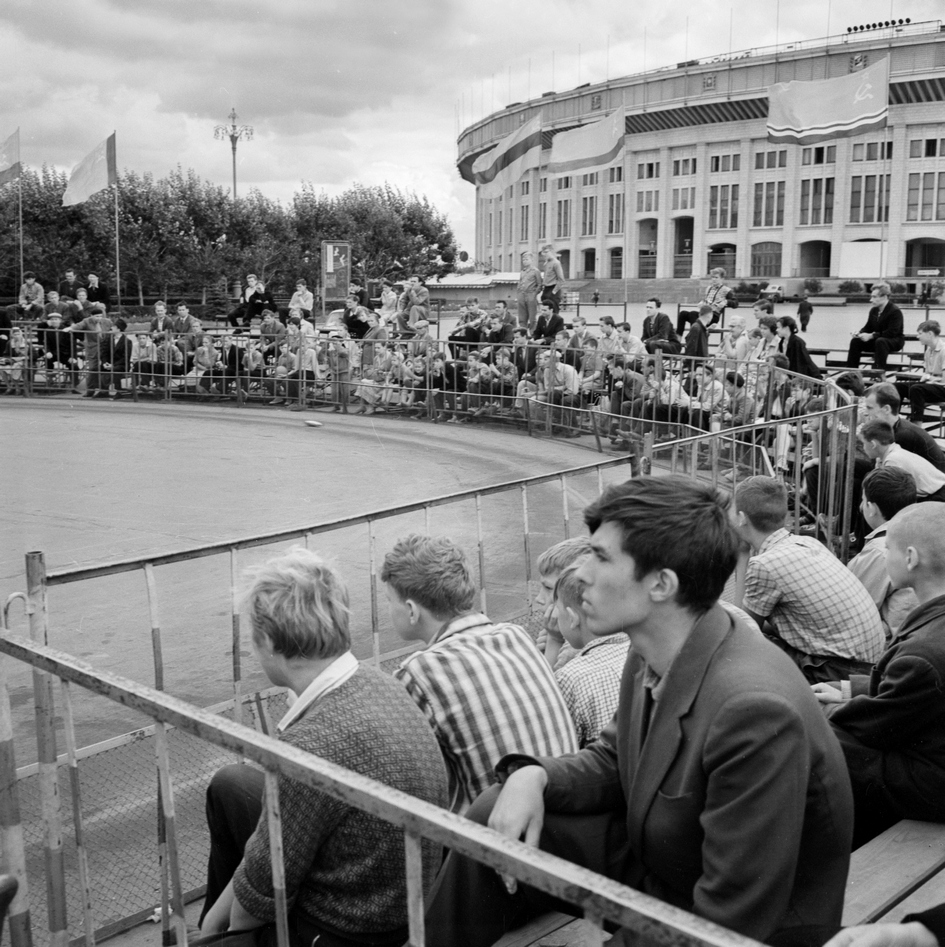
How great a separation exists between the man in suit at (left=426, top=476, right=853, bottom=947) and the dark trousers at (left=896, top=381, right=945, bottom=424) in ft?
40.8

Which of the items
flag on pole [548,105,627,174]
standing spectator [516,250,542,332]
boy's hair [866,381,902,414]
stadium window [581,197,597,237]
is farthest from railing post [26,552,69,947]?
stadium window [581,197,597,237]

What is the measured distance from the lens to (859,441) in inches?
375

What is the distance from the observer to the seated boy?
3.71 metres

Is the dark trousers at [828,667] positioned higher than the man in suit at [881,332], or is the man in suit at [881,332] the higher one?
the man in suit at [881,332]

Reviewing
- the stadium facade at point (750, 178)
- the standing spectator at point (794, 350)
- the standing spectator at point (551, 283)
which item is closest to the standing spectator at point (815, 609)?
the standing spectator at point (794, 350)

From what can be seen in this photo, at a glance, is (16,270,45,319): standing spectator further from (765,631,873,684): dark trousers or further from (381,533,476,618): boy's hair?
(381,533,476,618): boy's hair

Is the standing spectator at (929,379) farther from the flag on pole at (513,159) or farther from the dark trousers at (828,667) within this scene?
the flag on pole at (513,159)

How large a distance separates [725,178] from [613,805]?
75863mm

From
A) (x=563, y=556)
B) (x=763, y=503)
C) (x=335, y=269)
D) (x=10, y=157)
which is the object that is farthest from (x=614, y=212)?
(x=563, y=556)

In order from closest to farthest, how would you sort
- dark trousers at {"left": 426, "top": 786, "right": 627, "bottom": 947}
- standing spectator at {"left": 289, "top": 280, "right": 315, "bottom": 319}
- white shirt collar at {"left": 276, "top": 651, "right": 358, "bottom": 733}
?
dark trousers at {"left": 426, "top": 786, "right": 627, "bottom": 947}, white shirt collar at {"left": 276, "top": 651, "right": 358, "bottom": 733}, standing spectator at {"left": 289, "top": 280, "right": 315, "bottom": 319}

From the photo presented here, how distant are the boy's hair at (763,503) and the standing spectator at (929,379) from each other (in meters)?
9.31

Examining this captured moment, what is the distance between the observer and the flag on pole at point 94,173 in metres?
28.8

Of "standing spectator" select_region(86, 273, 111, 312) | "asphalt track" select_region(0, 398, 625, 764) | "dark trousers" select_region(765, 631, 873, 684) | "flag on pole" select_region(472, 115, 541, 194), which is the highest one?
"flag on pole" select_region(472, 115, 541, 194)

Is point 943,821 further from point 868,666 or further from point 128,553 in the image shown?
point 128,553
